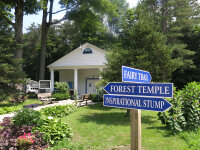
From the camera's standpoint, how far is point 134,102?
293 centimetres

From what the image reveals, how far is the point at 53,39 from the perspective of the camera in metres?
32.7

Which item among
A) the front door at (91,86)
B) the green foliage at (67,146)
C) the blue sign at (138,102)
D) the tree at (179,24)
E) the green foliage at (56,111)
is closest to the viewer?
the blue sign at (138,102)

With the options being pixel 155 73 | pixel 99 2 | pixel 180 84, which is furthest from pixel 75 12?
pixel 180 84

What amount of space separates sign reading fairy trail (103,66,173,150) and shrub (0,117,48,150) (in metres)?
2.89

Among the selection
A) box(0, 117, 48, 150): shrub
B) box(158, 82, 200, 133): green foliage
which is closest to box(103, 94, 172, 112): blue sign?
box(0, 117, 48, 150): shrub

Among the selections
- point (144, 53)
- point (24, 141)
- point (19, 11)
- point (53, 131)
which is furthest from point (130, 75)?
point (19, 11)

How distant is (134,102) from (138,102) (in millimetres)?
76

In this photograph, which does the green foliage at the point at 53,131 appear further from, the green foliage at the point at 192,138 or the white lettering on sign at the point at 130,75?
the green foliage at the point at 192,138

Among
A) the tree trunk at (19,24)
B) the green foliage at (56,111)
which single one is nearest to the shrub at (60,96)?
the tree trunk at (19,24)

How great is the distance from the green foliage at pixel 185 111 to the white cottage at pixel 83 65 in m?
10.5

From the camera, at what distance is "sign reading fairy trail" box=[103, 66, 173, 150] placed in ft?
8.87

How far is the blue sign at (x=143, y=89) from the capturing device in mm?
2704

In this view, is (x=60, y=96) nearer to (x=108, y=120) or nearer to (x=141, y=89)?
(x=108, y=120)

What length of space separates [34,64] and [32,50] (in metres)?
5.56
